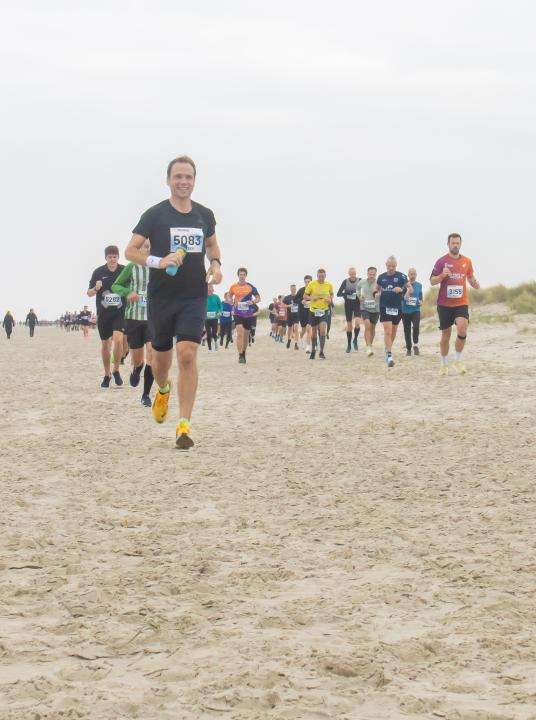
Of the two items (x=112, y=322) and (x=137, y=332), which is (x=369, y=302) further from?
(x=137, y=332)

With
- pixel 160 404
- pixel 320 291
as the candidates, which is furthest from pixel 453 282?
pixel 160 404

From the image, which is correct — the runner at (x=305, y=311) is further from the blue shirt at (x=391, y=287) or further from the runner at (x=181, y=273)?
the runner at (x=181, y=273)

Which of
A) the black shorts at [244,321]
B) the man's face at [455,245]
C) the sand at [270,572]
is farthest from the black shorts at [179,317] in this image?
the black shorts at [244,321]

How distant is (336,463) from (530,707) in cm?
434

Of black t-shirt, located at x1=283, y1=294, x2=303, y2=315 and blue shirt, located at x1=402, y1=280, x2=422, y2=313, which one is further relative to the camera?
black t-shirt, located at x1=283, y1=294, x2=303, y2=315

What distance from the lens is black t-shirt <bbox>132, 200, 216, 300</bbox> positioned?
7184mm

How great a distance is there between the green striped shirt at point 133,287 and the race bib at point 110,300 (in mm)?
1351

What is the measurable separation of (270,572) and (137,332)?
7.57 m

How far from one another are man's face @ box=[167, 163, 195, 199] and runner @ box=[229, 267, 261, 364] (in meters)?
11.3

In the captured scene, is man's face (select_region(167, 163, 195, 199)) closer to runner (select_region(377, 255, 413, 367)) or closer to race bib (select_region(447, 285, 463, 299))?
race bib (select_region(447, 285, 463, 299))

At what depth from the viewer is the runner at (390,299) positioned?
56.1 feet

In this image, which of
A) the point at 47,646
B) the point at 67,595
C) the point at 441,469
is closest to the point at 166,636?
the point at 47,646

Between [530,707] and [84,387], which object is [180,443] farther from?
[84,387]

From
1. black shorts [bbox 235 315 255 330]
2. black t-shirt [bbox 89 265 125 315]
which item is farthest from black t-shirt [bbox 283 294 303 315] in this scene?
black t-shirt [bbox 89 265 125 315]
